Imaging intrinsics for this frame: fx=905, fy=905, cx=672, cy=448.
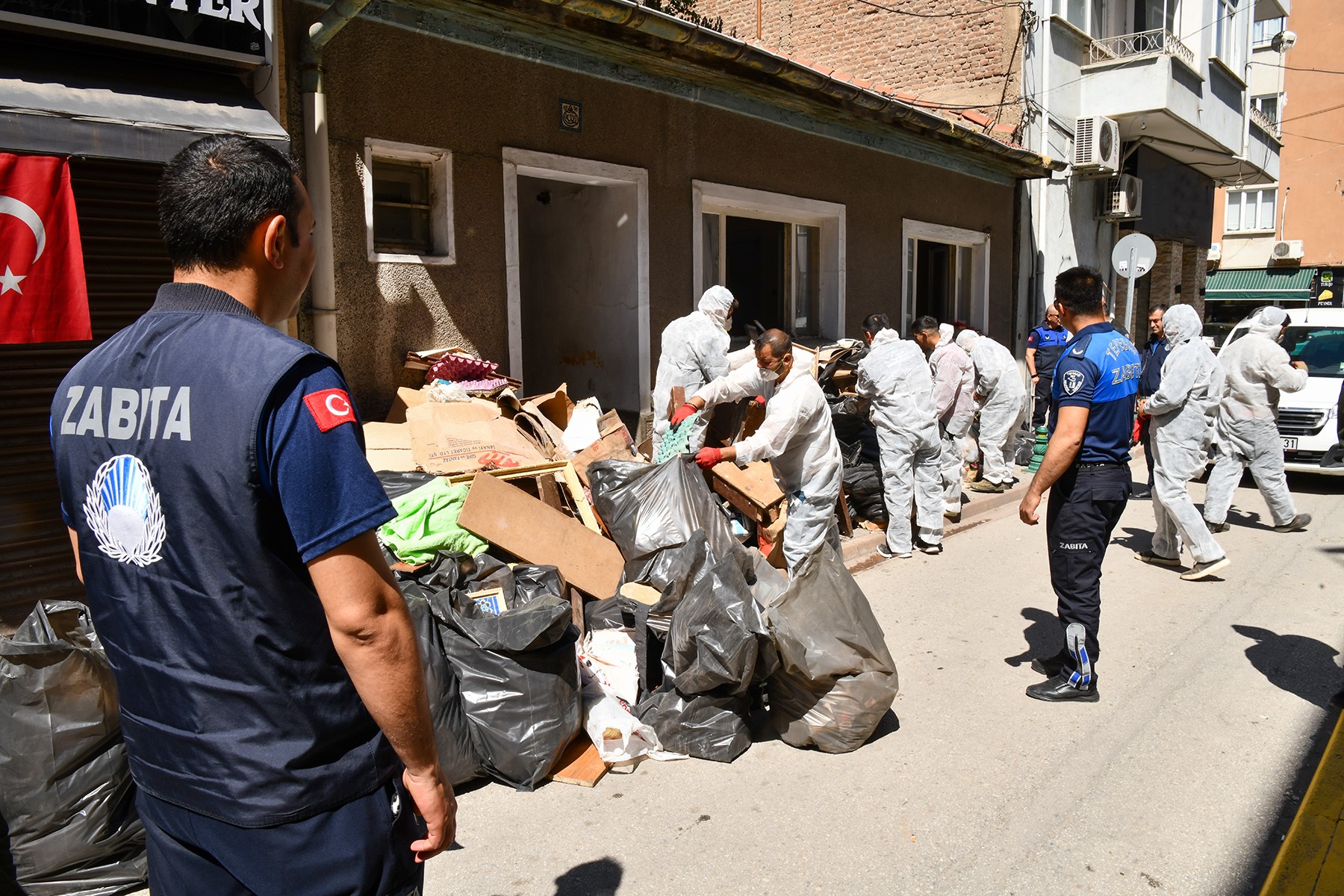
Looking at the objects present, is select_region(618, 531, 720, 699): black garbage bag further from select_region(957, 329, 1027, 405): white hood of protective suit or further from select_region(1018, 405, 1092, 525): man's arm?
select_region(957, 329, 1027, 405): white hood of protective suit

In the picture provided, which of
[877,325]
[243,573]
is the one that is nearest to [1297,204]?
[877,325]

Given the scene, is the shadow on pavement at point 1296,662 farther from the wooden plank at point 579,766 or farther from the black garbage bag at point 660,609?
the wooden plank at point 579,766

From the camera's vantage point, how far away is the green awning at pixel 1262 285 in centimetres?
3150

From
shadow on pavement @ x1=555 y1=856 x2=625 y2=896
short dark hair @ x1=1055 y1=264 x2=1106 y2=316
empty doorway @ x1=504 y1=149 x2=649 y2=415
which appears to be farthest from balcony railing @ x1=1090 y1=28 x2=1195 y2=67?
shadow on pavement @ x1=555 y1=856 x2=625 y2=896

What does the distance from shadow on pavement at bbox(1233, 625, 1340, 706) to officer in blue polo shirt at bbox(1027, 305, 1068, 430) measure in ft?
20.1

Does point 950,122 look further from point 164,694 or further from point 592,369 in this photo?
point 164,694

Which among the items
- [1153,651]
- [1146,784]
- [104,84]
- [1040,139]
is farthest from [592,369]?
[1040,139]

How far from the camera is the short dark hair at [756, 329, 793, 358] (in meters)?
5.32

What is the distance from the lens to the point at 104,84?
4.36 metres

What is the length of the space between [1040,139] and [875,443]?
25.6 feet

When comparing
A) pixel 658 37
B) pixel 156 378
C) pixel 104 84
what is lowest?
pixel 156 378

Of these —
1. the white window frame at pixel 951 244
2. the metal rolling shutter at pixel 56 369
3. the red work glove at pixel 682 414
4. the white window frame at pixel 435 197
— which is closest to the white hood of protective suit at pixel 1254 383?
the white window frame at pixel 951 244

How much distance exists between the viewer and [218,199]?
1.56 meters

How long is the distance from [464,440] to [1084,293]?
11.6 feet
